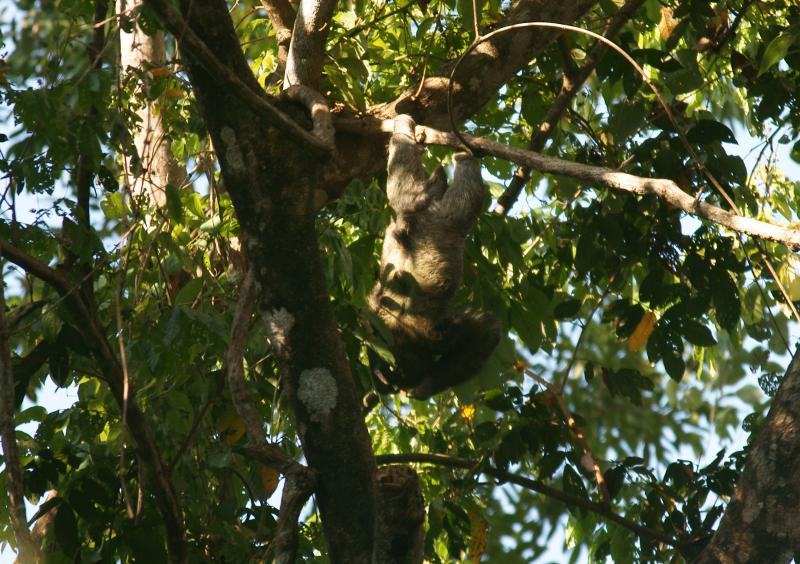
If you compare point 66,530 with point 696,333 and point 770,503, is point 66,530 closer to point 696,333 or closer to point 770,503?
point 770,503

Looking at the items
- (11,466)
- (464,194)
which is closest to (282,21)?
(464,194)

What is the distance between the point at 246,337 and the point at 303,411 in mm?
462

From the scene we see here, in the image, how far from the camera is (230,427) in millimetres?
4980

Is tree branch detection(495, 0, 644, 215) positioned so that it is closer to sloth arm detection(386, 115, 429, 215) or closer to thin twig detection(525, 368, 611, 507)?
sloth arm detection(386, 115, 429, 215)

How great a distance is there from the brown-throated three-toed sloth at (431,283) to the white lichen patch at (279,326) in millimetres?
1326

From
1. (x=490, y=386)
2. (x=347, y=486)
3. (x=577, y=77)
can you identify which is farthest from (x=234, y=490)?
(x=577, y=77)

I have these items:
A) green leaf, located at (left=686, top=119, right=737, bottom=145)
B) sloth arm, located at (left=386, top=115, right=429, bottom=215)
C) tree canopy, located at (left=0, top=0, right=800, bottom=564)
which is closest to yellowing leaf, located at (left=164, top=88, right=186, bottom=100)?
tree canopy, located at (left=0, top=0, right=800, bottom=564)

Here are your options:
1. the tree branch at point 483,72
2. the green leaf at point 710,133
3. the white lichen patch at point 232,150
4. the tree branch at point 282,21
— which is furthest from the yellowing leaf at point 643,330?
the white lichen patch at point 232,150

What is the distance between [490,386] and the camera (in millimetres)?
4965

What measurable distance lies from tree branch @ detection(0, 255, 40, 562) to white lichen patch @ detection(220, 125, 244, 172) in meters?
0.93

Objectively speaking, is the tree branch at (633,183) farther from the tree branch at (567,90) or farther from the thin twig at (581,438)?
the thin twig at (581,438)

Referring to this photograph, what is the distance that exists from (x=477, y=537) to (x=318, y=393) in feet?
7.52

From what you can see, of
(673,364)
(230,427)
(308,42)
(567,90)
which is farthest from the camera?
(567,90)

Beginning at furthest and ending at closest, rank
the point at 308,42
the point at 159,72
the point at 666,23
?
the point at 666,23, the point at 159,72, the point at 308,42
